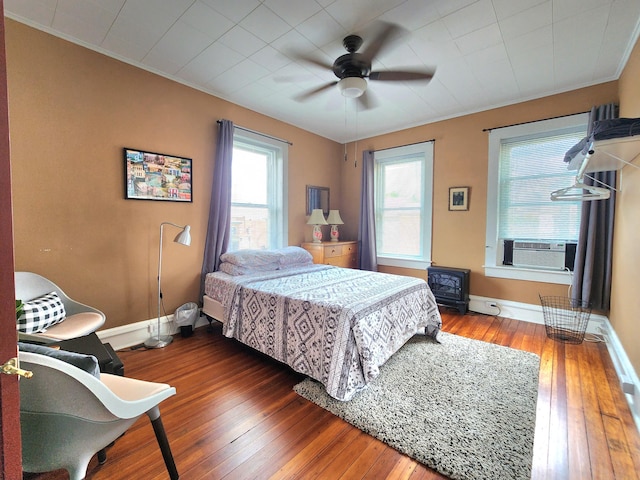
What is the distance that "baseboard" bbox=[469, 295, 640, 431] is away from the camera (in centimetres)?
187

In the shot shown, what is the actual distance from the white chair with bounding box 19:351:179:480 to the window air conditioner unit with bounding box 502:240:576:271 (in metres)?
4.29

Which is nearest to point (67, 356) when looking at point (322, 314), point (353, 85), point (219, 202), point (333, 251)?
point (322, 314)

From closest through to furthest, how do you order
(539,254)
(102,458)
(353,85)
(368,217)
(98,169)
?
1. (102,458)
2. (353,85)
3. (98,169)
4. (539,254)
5. (368,217)

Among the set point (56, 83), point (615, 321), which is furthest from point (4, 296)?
point (615, 321)

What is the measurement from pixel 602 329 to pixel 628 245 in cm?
122

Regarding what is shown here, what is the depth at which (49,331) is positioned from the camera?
193 centimetres

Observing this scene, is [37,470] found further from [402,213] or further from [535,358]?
[402,213]

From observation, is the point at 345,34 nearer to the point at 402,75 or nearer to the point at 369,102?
the point at 402,75

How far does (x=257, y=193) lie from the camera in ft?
13.2

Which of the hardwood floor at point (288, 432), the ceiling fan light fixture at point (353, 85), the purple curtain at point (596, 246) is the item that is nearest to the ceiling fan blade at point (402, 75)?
the ceiling fan light fixture at point (353, 85)

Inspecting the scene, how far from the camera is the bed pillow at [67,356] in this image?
104 cm

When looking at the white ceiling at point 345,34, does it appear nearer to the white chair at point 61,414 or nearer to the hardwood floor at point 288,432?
the white chair at point 61,414

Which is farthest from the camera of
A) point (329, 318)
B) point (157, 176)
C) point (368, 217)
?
point (368, 217)

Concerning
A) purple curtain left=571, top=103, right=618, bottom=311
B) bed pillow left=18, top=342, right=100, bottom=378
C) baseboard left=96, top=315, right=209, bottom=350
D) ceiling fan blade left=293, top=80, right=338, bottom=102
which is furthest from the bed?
ceiling fan blade left=293, top=80, right=338, bottom=102
